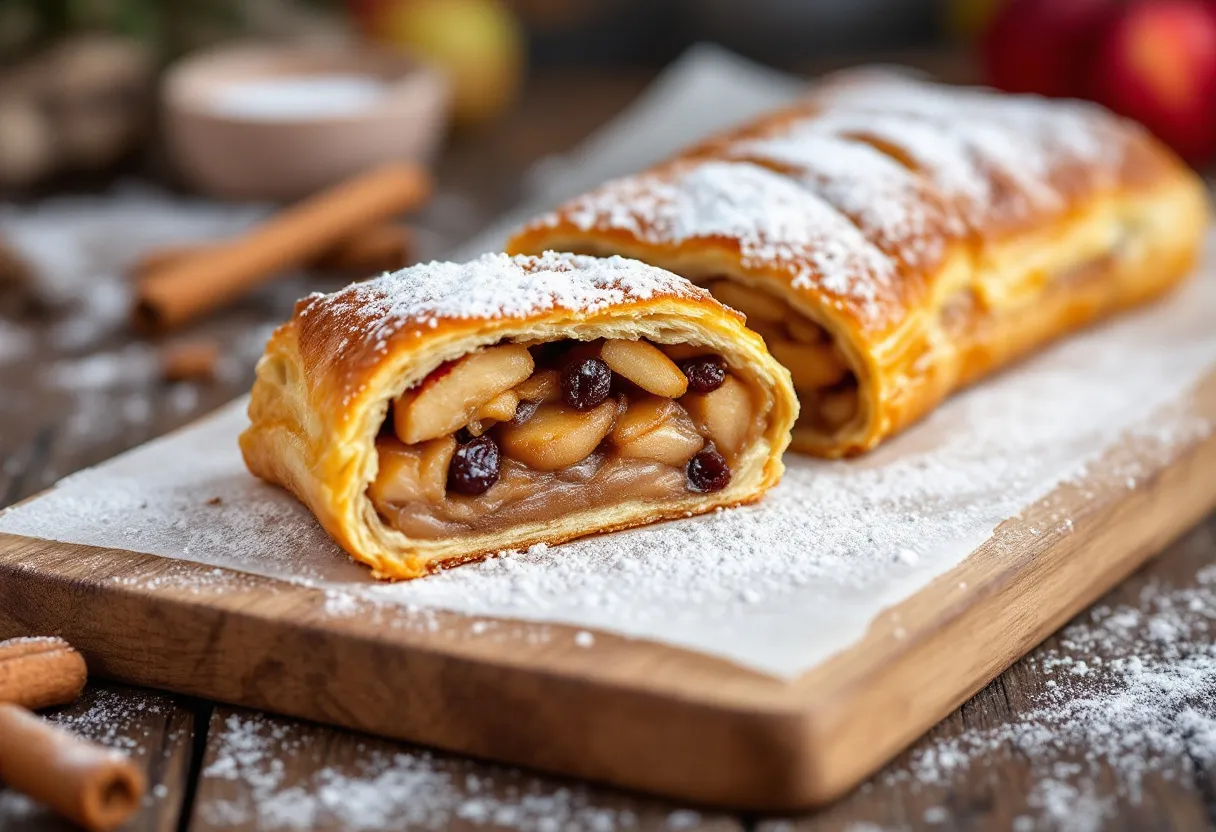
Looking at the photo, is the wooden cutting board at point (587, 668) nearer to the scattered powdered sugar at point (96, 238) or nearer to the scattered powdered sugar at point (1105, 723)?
the scattered powdered sugar at point (1105, 723)

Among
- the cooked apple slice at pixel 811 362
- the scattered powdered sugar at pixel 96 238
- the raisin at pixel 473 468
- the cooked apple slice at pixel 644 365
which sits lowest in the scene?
the scattered powdered sugar at pixel 96 238

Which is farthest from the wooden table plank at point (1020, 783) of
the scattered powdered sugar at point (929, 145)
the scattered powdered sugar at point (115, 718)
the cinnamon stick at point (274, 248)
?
the cinnamon stick at point (274, 248)

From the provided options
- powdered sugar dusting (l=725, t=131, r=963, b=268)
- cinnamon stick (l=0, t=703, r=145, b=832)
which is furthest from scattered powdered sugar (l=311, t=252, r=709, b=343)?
cinnamon stick (l=0, t=703, r=145, b=832)

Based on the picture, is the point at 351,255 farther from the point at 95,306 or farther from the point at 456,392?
the point at 456,392

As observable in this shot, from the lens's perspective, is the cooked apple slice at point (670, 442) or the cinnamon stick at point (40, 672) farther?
the cooked apple slice at point (670, 442)

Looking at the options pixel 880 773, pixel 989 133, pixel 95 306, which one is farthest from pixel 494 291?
pixel 95 306

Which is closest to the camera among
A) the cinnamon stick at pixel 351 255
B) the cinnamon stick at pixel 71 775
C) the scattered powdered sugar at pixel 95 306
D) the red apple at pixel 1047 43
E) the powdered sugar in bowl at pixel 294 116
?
the cinnamon stick at pixel 71 775
